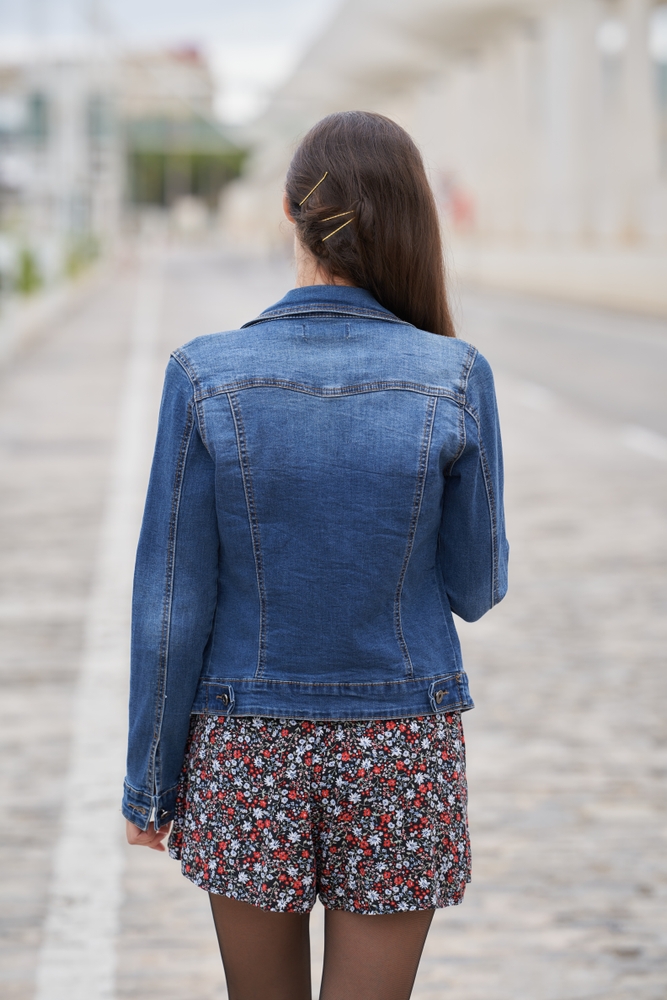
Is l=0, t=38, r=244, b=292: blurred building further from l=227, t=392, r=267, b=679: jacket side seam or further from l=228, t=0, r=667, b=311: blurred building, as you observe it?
l=227, t=392, r=267, b=679: jacket side seam

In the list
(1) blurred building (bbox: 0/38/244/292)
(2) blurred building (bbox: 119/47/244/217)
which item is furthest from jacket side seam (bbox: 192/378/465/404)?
(2) blurred building (bbox: 119/47/244/217)

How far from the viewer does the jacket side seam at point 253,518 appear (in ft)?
6.84

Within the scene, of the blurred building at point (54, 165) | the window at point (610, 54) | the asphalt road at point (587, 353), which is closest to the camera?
the asphalt road at point (587, 353)

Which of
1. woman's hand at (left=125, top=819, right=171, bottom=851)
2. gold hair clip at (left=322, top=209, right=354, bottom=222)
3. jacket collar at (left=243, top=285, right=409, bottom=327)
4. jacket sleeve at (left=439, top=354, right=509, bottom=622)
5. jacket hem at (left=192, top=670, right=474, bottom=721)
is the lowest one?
woman's hand at (left=125, top=819, right=171, bottom=851)

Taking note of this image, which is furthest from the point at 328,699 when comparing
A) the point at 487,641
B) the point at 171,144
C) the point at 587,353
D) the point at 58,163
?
the point at 171,144

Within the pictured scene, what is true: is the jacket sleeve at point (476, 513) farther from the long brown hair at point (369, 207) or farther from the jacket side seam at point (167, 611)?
the jacket side seam at point (167, 611)

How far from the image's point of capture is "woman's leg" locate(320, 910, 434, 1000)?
6.99ft

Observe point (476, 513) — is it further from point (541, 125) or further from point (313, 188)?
point (541, 125)

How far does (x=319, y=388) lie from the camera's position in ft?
6.81

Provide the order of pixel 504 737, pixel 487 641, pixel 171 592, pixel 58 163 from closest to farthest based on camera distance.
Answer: pixel 171 592, pixel 504 737, pixel 487 641, pixel 58 163

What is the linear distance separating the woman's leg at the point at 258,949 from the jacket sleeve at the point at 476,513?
0.55 m

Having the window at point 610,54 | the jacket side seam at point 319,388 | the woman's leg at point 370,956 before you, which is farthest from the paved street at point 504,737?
the window at point 610,54

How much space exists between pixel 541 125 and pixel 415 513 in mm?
50266

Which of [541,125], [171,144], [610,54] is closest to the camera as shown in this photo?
[610,54]
